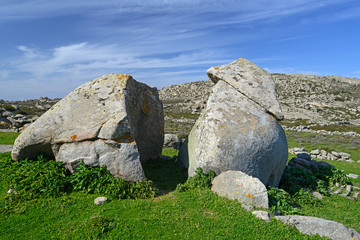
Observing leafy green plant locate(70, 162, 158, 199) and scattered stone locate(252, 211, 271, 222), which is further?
leafy green plant locate(70, 162, 158, 199)

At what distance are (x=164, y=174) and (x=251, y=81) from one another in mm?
7239

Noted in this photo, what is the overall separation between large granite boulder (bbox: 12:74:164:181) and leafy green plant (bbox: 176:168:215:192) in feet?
6.63

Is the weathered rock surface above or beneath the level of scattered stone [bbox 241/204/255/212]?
above

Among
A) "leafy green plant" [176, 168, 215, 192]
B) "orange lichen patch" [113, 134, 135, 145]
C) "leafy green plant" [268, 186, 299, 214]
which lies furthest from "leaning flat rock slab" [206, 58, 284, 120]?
"orange lichen patch" [113, 134, 135, 145]

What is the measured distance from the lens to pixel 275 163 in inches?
459

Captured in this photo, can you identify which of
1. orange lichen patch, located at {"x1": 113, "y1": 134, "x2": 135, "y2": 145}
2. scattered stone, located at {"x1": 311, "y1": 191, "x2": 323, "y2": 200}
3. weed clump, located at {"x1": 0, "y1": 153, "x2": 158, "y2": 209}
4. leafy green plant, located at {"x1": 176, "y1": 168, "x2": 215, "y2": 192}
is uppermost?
orange lichen patch, located at {"x1": 113, "y1": 134, "x2": 135, "y2": 145}

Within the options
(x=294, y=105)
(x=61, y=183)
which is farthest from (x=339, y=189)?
(x=294, y=105)

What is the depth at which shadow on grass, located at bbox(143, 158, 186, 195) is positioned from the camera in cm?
1196

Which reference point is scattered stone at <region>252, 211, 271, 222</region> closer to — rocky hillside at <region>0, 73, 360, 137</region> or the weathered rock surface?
the weathered rock surface

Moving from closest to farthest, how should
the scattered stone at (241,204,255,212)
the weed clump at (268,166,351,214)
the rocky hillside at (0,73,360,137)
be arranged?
the scattered stone at (241,204,255,212) → the weed clump at (268,166,351,214) → the rocky hillside at (0,73,360,137)

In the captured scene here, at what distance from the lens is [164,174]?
13.7 metres

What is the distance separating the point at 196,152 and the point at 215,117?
1979mm

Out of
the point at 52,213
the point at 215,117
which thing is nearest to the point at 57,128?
the point at 52,213

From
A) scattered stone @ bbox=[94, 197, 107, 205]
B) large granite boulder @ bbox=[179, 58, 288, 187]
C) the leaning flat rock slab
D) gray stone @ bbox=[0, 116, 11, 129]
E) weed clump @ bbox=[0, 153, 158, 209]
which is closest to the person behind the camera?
scattered stone @ bbox=[94, 197, 107, 205]
